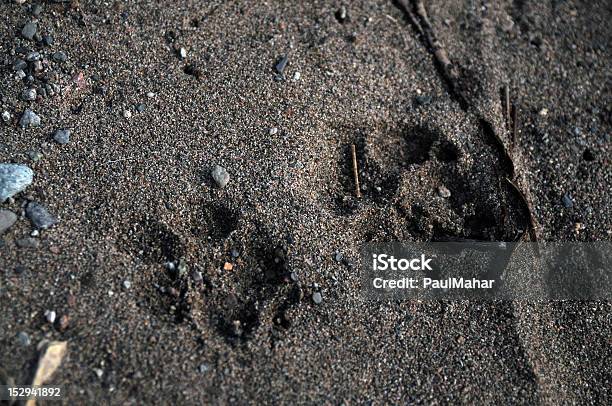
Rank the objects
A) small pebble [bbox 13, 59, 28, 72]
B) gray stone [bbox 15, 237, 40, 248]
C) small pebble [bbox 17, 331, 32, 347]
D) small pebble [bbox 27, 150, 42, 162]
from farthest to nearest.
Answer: small pebble [bbox 13, 59, 28, 72] → small pebble [bbox 27, 150, 42, 162] → gray stone [bbox 15, 237, 40, 248] → small pebble [bbox 17, 331, 32, 347]

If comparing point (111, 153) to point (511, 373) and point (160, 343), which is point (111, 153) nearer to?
point (160, 343)

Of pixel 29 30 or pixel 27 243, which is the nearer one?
pixel 27 243

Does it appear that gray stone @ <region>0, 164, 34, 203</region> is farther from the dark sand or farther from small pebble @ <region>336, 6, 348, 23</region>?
small pebble @ <region>336, 6, 348, 23</region>

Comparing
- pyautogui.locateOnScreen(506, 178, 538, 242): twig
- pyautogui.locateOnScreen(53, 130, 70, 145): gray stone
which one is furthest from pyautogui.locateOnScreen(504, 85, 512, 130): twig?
pyautogui.locateOnScreen(53, 130, 70, 145): gray stone

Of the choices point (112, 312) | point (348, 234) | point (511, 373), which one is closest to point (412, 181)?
point (348, 234)

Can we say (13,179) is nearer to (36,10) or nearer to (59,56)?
(59,56)

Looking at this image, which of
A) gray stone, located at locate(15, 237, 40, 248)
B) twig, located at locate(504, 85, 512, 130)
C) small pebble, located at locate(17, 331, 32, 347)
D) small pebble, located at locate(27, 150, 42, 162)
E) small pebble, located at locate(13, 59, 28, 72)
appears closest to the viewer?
small pebble, located at locate(17, 331, 32, 347)

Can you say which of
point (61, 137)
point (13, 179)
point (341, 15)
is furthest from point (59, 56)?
point (341, 15)
